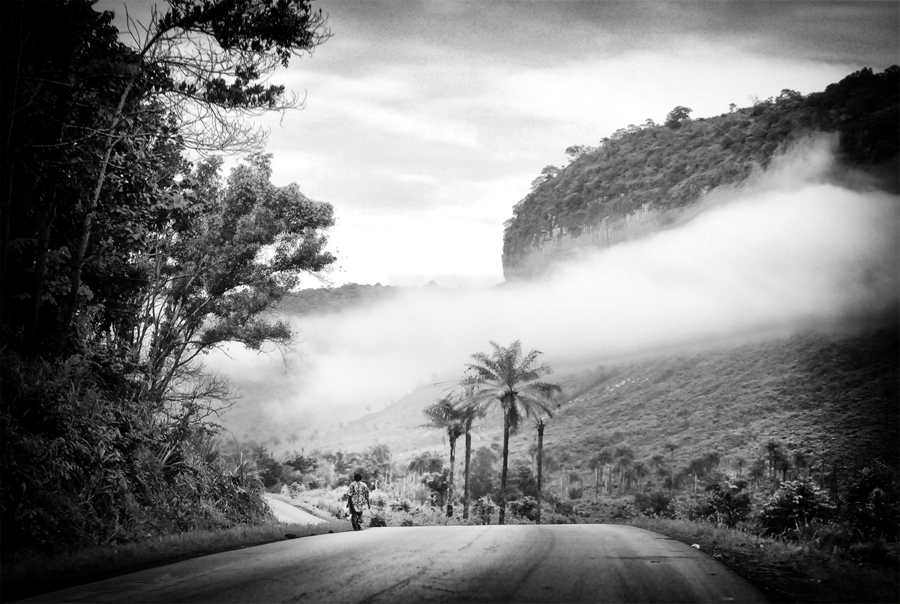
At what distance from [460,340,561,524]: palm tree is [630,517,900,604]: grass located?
40.3 m

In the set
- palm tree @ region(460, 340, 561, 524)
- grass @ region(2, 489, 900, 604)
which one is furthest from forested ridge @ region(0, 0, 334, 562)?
palm tree @ region(460, 340, 561, 524)

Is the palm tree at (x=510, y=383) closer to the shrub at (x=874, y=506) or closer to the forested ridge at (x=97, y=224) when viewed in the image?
the shrub at (x=874, y=506)

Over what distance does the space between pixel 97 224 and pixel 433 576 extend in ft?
39.1

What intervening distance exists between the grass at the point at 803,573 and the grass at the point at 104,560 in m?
7.82

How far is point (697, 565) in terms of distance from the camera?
998 centimetres

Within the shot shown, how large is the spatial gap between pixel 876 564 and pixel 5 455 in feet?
43.9

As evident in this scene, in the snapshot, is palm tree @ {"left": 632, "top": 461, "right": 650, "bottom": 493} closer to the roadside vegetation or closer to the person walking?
the roadside vegetation

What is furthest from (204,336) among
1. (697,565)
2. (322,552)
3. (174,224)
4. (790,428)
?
(790,428)

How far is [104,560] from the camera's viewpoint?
9.82 meters

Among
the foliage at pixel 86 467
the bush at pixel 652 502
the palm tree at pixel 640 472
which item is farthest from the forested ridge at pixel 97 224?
the palm tree at pixel 640 472

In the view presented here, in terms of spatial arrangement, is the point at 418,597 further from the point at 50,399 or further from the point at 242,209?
the point at 242,209

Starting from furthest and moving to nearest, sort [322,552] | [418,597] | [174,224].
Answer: [174,224]
[322,552]
[418,597]

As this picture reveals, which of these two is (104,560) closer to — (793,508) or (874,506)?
(793,508)

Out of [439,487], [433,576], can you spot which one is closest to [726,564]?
[433,576]
